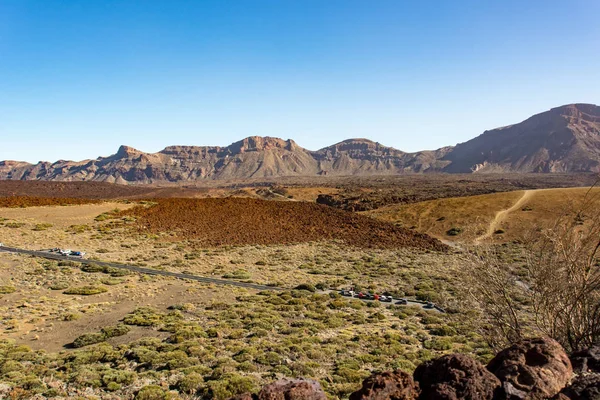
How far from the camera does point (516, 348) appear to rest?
6.39 m

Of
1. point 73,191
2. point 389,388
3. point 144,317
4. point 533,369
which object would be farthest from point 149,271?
point 73,191

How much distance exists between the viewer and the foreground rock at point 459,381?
18.1ft

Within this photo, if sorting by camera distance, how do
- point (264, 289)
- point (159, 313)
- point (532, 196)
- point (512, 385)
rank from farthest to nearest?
point (532, 196) → point (264, 289) → point (159, 313) → point (512, 385)

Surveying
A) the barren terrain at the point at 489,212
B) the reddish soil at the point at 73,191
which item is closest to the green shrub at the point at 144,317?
the barren terrain at the point at 489,212

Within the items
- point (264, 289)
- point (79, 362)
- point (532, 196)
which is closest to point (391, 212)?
point (532, 196)

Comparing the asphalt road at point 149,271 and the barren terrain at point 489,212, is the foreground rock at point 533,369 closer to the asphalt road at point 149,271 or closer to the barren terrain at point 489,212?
the asphalt road at point 149,271

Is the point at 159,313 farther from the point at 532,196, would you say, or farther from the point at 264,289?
the point at 532,196

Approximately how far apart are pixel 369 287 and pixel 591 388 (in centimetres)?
2157

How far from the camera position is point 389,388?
5699 millimetres

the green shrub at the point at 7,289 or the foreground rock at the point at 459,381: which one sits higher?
the foreground rock at the point at 459,381

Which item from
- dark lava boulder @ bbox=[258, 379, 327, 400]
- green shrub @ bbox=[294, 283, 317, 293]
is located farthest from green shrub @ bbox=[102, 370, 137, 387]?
green shrub @ bbox=[294, 283, 317, 293]

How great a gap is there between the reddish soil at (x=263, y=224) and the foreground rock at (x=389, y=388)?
1400 inches

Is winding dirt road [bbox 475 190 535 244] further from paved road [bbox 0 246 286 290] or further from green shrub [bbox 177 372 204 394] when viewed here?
green shrub [bbox 177 372 204 394]

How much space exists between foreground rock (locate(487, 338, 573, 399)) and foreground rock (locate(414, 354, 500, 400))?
0.27m
